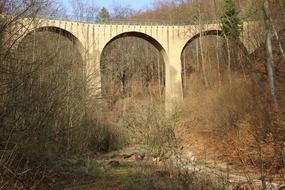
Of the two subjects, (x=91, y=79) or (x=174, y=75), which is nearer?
(x=91, y=79)

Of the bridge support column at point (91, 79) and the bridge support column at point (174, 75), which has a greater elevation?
the bridge support column at point (174, 75)

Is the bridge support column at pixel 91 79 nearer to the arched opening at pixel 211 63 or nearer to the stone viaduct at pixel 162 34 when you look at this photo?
the arched opening at pixel 211 63

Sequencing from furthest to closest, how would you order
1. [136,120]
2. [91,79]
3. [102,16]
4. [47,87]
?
[102,16]
[136,120]
[91,79]
[47,87]

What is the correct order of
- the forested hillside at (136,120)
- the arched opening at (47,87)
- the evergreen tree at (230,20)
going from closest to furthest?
1. the forested hillside at (136,120)
2. the arched opening at (47,87)
3. the evergreen tree at (230,20)

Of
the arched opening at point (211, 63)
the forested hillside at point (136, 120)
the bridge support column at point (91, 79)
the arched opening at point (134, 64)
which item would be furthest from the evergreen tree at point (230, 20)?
the bridge support column at point (91, 79)

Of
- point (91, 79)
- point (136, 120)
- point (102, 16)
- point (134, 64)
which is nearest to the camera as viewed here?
point (91, 79)

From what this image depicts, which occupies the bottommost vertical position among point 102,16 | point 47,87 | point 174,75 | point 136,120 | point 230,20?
point 136,120

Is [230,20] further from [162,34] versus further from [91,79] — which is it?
[91,79]

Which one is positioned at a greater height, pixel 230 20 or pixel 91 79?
pixel 230 20

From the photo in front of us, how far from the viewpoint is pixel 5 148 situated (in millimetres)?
6102

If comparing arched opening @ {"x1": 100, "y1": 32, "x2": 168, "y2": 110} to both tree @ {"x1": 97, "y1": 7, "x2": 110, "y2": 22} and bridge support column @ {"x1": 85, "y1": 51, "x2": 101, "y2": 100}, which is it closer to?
tree @ {"x1": 97, "y1": 7, "x2": 110, "y2": 22}

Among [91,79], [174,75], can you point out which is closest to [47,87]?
[91,79]

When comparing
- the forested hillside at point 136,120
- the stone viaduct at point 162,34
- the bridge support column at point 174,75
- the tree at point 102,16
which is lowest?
the forested hillside at point 136,120

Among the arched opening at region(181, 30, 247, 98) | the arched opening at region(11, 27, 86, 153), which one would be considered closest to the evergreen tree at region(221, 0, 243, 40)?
the arched opening at region(181, 30, 247, 98)
